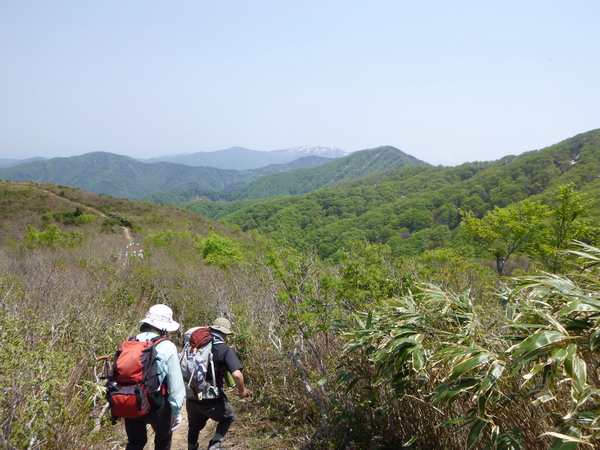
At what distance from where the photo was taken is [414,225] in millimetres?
70875

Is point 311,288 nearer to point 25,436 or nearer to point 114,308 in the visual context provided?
point 25,436

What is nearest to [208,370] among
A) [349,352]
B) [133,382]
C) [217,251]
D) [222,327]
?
[222,327]

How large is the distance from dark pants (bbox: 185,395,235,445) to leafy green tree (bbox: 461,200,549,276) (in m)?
17.7

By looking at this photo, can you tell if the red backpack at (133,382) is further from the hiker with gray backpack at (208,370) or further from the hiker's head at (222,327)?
the hiker's head at (222,327)

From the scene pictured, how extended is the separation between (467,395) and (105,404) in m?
3.71

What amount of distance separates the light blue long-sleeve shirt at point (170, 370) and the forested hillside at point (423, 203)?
1977 inches

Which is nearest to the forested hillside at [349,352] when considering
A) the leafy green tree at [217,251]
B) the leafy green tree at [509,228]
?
the leafy green tree at [217,251]

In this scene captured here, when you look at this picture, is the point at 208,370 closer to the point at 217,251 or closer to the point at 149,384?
the point at 149,384

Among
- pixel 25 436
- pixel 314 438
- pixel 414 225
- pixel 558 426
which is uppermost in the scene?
pixel 558 426

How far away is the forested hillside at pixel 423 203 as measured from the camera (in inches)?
2400

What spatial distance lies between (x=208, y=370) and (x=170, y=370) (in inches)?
17.5

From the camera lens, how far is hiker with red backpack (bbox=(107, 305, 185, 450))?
2.46 meters

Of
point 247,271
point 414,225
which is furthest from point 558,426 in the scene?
point 414,225

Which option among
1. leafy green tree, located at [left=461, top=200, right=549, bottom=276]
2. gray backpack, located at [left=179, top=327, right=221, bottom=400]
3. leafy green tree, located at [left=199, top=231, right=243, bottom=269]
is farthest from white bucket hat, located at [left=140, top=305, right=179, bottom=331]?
leafy green tree, located at [left=461, top=200, right=549, bottom=276]
